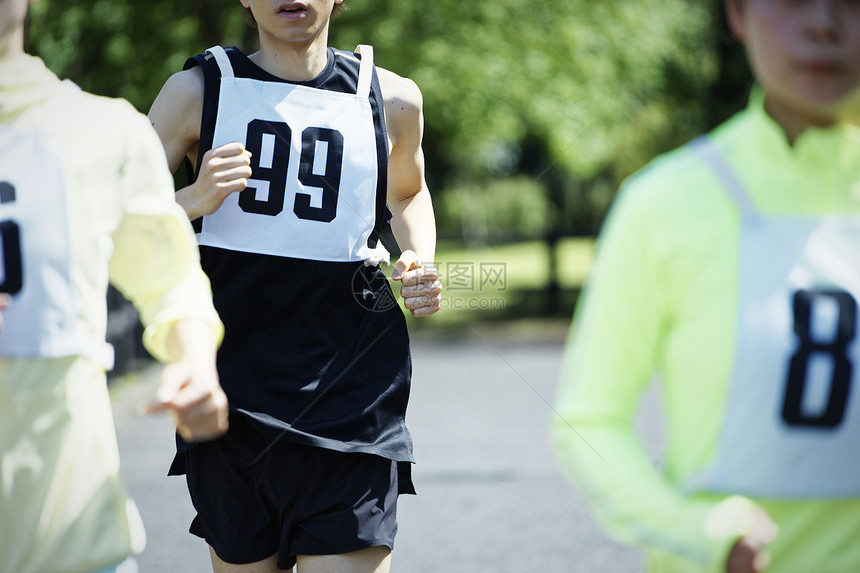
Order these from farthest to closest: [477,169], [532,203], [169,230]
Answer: [477,169] < [532,203] < [169,230]

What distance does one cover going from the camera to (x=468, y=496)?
220 inches

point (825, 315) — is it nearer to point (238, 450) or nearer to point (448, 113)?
point (238, 450)

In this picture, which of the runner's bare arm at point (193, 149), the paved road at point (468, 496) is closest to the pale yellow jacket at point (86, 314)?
the runner's bare arm at point (193, 149)

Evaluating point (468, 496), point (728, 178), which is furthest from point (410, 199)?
point (468, 496)

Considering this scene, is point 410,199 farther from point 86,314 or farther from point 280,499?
point 86,314

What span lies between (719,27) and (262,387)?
1052cm

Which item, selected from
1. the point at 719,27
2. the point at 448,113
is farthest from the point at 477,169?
the point at 719,27

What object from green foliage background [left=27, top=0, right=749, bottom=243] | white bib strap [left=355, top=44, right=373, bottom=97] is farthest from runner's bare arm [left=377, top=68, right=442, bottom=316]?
green foliage background [left=27, top=0, right=749, bottom=243]

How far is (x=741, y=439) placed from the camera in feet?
4.53

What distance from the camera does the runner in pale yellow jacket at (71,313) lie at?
151 cm

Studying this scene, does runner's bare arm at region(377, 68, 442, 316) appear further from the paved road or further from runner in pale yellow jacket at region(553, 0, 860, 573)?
the paved road

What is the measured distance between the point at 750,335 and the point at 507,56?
1257 centimetres

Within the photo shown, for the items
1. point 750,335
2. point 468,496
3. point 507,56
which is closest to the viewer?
point 750,335

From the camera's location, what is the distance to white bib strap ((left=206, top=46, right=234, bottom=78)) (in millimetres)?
2385
